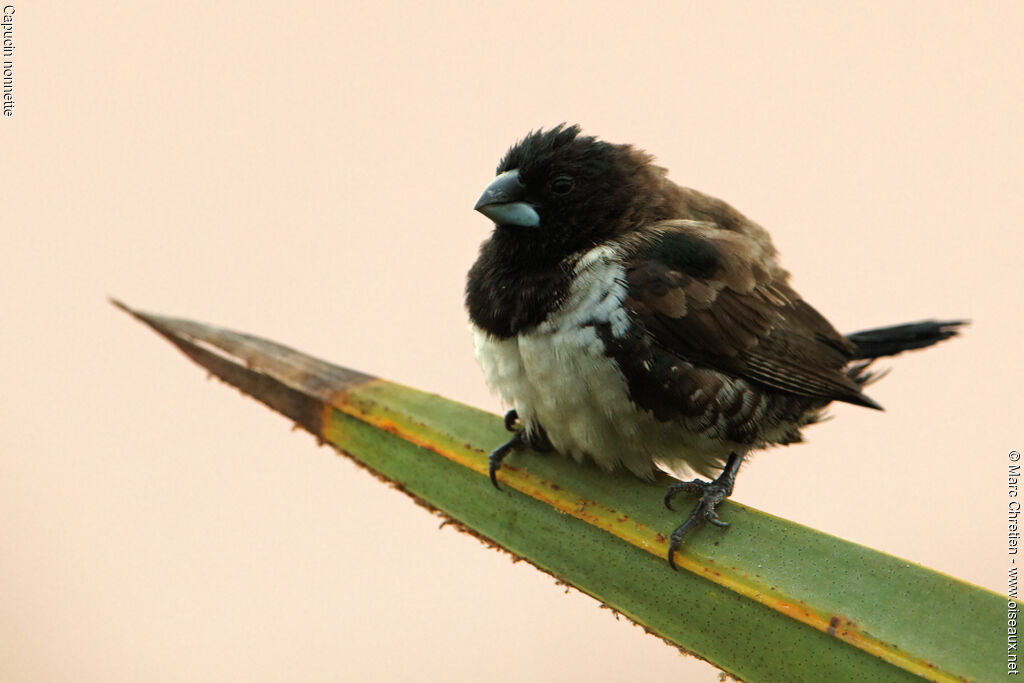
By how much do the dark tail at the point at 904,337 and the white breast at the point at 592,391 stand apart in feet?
2.80

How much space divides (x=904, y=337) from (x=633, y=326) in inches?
47.7

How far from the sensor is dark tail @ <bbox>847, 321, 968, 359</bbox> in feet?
9.92

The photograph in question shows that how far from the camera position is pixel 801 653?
1.62 m

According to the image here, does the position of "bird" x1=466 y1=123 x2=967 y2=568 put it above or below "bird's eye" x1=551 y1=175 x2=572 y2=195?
below

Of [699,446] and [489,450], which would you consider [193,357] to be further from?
[699,446]

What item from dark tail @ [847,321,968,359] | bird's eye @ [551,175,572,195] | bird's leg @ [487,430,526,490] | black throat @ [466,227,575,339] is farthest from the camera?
dark tail @ [847,321,968,359]

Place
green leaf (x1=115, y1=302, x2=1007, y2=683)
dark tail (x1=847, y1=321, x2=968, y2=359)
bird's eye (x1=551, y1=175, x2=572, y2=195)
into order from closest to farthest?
green leaf (x1=115, y1=302, x2=1007, y2=683), bird's eye (x1=551, y1=175, x2=572, y2=195), dark tail (x1=847, y1=321, x2=968, y2=359)

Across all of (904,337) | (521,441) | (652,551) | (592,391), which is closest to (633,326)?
(592,391)

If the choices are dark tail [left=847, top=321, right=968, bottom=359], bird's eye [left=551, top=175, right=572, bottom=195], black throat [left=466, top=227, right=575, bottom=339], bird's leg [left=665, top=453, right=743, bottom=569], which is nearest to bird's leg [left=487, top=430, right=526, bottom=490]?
black throat [left=466, top=227, right=575, bottom=339]

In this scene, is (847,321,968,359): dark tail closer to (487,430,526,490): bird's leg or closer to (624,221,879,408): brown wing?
(624,221,879,408): brown wing

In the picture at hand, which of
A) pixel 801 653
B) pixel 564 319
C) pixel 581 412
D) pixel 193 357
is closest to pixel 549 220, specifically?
→ pixel 564 319

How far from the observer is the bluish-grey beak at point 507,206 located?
2533mm

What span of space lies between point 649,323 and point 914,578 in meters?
0.95

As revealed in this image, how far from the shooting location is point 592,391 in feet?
7.72
